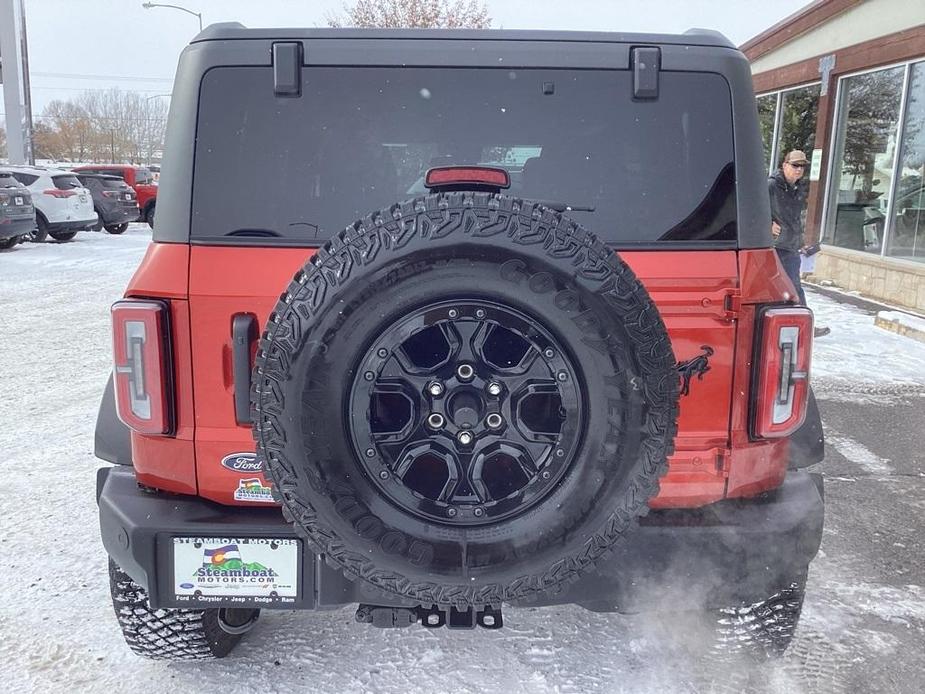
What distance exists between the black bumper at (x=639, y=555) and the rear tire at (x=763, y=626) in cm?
22

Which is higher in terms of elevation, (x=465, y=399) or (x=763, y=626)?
(x=465, y=399)

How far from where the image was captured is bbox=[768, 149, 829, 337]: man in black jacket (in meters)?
7.29

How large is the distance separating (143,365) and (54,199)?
17.0 meters

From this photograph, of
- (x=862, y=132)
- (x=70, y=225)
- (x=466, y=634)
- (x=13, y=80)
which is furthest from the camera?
(x=13, y=80)

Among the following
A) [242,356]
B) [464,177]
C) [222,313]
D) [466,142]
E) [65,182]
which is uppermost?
[466,142]

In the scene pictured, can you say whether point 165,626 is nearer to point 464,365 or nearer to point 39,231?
point 464,365

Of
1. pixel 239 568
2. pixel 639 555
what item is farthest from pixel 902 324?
pixel 239 568

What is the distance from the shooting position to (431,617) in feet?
7.14

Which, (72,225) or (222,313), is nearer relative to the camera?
(222,313)

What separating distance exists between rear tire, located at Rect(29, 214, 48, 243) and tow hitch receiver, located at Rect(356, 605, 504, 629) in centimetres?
1741

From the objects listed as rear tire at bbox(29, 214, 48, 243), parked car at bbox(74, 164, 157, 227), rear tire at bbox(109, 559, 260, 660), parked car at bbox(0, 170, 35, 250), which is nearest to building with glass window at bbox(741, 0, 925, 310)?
rear tire at bbox(109, 559, 260, 660)

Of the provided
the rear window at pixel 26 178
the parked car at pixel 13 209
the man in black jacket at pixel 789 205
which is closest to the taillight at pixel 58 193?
the rear window at pixel 26 178

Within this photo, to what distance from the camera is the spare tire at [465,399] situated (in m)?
1.85

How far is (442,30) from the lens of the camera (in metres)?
2.20
